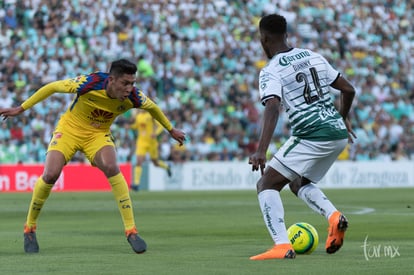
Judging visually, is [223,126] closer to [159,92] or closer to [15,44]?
[159,92]

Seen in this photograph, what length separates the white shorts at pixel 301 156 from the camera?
9695 millimetres

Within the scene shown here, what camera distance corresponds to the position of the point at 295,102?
31.6 feet

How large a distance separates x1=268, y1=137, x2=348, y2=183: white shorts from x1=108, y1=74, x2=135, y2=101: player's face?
1.82 meters

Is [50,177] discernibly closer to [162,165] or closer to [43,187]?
[43,187]

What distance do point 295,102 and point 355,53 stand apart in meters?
29.0

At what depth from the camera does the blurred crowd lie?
31.6 meters

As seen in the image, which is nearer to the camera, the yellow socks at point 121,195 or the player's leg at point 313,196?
the player's leg at point 313,196

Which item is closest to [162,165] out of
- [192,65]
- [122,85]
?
[192,65]

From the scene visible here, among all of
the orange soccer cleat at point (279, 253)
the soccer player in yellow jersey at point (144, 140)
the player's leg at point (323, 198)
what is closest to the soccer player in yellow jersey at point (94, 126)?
the orange soccer cleat at point (279, 253)

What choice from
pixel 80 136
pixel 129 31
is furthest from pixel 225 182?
pixel 80 136

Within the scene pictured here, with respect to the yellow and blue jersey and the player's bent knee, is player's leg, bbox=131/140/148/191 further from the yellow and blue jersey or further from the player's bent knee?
the player's bent knee

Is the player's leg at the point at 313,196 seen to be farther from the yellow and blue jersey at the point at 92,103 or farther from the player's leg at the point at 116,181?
the player's leg at the point at 116,181

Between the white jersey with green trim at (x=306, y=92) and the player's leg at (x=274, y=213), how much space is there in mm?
475

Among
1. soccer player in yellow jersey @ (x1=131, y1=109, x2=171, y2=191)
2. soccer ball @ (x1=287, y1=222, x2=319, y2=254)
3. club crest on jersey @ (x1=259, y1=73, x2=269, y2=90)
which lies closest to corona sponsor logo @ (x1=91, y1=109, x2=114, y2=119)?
club crest on jersey @ (x1=259, y1=73, x2=269, y2=90)
